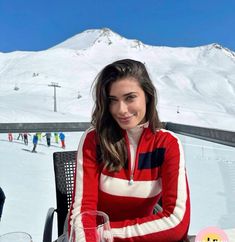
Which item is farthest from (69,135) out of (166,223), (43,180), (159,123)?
(166,223)

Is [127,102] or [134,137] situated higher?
[127,102]

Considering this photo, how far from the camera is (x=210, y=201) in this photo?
135 inches

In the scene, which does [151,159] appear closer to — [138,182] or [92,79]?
[138,182]

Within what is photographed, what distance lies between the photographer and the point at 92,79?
119 ft

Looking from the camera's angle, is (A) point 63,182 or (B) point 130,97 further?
(A) point 63,182

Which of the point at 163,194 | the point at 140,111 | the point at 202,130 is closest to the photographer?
the point at 163,194

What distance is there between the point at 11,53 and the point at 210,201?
122753mm

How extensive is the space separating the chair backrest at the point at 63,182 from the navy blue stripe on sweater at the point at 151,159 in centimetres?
57

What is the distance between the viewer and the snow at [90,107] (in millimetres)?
3193

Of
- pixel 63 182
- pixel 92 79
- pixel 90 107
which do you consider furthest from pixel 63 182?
pixel 90 107

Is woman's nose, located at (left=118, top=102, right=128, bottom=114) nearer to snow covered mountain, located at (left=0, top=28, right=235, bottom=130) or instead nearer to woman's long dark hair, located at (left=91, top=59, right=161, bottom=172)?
woman's long dark hair, located at (left=91, top=59, right=161, bottom=172)

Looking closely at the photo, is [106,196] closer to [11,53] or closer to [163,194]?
[163,194]

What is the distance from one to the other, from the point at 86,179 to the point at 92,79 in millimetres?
35426

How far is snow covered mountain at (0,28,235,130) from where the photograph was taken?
47.3 metres
